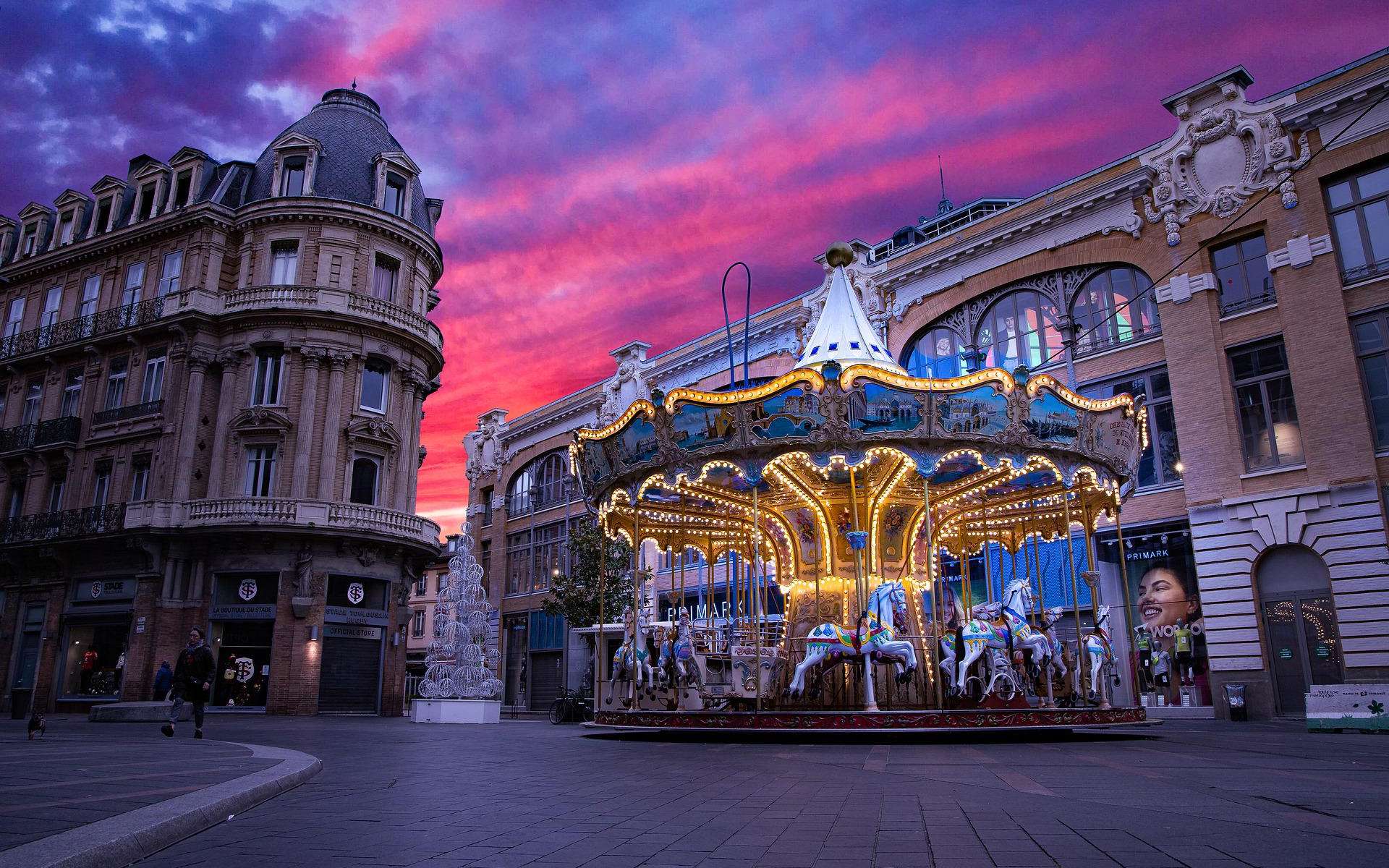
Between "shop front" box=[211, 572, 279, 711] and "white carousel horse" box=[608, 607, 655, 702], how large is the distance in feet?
61.2

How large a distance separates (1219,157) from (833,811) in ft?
82.7

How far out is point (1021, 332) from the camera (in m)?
29.9

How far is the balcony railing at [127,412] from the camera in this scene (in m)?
35.6

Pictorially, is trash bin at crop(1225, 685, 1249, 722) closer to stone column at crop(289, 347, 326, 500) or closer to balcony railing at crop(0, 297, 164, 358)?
stone column at crop(289, 347, 326, 500)

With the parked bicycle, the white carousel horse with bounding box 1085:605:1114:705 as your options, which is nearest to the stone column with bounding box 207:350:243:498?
the parked bicycle

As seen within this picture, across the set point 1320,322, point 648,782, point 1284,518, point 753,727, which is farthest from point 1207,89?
point 648,782

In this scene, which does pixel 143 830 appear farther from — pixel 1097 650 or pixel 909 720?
pixel 1097 650

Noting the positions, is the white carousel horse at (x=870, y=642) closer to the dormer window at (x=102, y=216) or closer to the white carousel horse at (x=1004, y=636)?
the white carousel horse at (x=1004, y=636)

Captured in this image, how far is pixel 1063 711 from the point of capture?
14.8 meters

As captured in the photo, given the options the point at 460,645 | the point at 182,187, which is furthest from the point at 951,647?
the point at 182,187

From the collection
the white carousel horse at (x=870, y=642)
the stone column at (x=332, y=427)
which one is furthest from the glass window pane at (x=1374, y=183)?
the stone column at (x=332, y=427)

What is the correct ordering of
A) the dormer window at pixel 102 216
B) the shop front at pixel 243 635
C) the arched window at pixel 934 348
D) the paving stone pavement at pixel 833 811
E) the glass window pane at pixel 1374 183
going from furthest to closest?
the dormer window at pixel 102 216, the shop front at pixel 243 635, the arched window at pixel 934 348, the glass window pane at pixel 1374 183, the paving stone pavement at pixel 833 811

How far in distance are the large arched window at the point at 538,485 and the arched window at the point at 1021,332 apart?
25494 millimetres

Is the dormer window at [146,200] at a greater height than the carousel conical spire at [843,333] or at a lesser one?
greater
